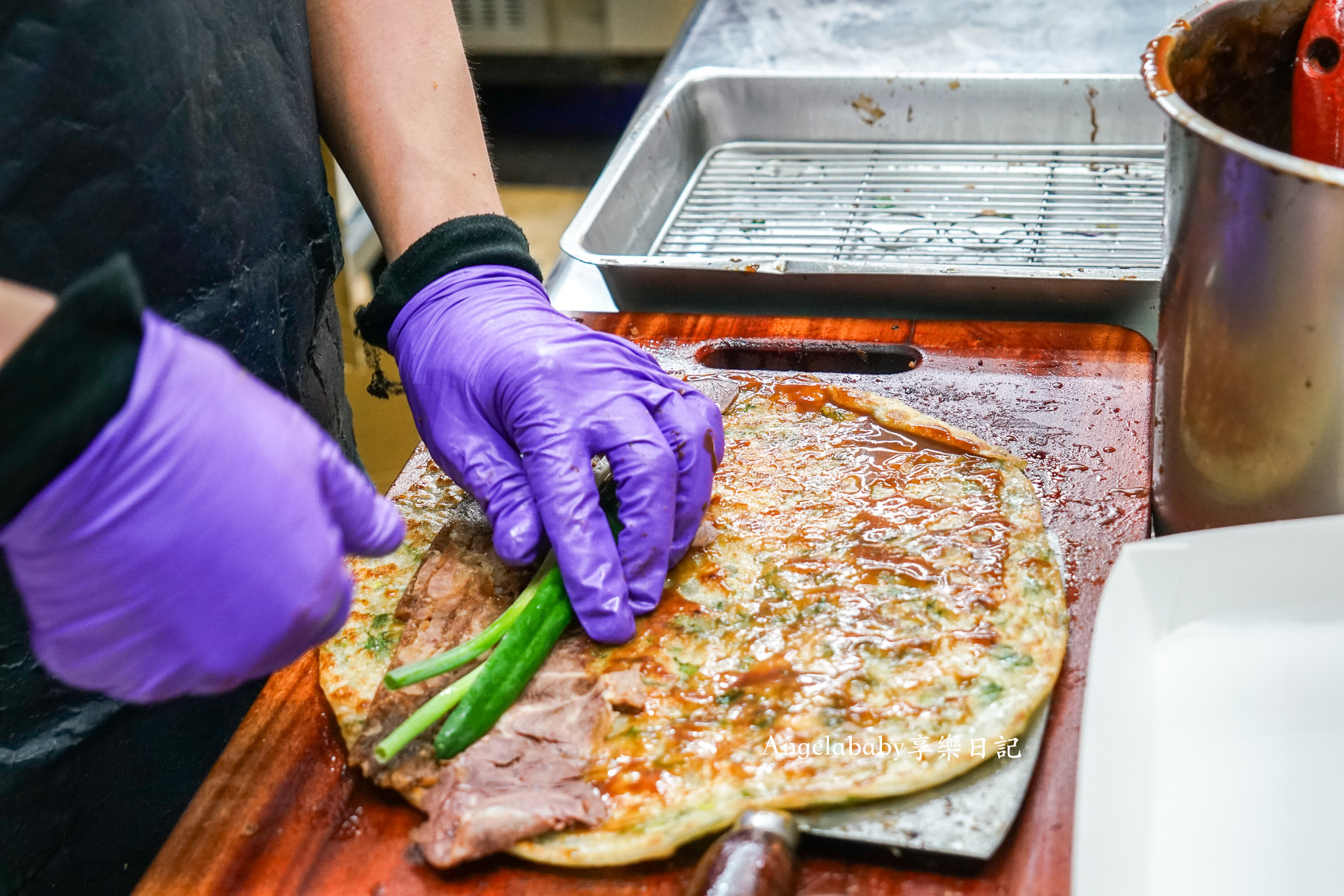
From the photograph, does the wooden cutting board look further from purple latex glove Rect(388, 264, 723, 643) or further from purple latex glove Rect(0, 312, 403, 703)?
purple latex glove Rect(388, 264, 723, 643)

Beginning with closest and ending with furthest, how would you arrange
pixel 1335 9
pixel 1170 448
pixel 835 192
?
pixel 1335 9 → pixel 1170 448 → pixel 835 192

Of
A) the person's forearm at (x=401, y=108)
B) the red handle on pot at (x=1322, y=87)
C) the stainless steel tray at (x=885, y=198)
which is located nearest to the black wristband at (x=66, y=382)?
the person's forearm at (x=401, y=108)

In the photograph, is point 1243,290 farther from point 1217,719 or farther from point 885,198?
point 885,198

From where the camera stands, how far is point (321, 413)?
80.9 inches

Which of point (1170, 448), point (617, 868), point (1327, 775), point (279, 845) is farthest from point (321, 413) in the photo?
point (1327, 775)

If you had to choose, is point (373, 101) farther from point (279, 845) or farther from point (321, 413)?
point (279, 845)

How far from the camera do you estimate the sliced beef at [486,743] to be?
4.06 feet

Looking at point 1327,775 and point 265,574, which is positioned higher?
point 265,574

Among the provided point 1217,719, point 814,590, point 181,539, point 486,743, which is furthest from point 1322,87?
point 181,539

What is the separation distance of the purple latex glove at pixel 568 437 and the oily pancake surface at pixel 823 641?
0.30 feet

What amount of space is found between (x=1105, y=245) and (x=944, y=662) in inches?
47.1

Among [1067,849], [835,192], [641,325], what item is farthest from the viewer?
[835,192]

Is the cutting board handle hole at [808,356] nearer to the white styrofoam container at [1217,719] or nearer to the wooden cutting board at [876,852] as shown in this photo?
the wooden cutting board at [876,852]

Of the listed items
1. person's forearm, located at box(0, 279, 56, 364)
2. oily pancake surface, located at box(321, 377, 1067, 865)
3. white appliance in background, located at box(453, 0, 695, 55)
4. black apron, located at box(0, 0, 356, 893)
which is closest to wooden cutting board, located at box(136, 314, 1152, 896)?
oily pancake surface, located at box(321, 377, 1067, 865)
